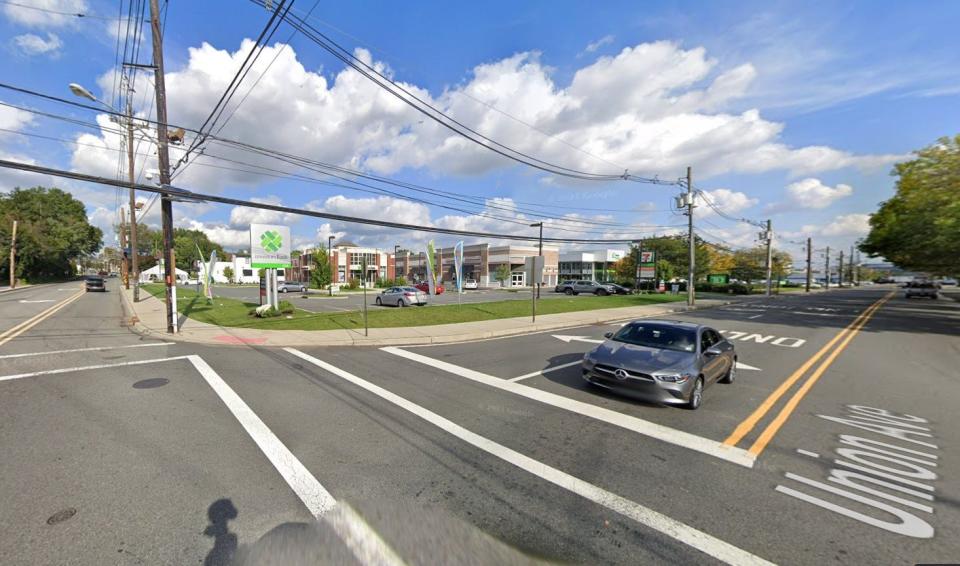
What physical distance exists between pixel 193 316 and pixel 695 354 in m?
20.0

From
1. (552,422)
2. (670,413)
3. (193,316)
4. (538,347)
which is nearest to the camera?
(552,422)

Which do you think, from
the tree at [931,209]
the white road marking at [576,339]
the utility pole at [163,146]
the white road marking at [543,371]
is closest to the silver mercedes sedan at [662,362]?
the white road marking at [543,371]

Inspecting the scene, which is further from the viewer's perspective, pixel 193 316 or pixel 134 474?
pixel 193 316

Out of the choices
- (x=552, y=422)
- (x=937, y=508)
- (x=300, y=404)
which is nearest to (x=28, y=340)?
(x=300, y=404)

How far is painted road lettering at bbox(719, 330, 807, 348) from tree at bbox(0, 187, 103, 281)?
68.6 meters

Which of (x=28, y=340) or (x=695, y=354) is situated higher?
(x=695, y=354)

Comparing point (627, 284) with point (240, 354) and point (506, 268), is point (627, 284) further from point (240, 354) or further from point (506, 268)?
point (240, 354)

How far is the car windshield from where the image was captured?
6.47 metres

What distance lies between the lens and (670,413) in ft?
18.7

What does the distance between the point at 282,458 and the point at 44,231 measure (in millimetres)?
75078

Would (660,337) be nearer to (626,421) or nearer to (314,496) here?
(626,421)

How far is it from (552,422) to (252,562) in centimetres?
373

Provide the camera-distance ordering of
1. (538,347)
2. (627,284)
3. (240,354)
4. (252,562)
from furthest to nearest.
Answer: (627,284), (538,347), (240,354), (252,562)

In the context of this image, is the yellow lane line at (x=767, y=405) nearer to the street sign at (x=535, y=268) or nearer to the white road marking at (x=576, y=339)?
the white road marking at (x=576, y=339)
